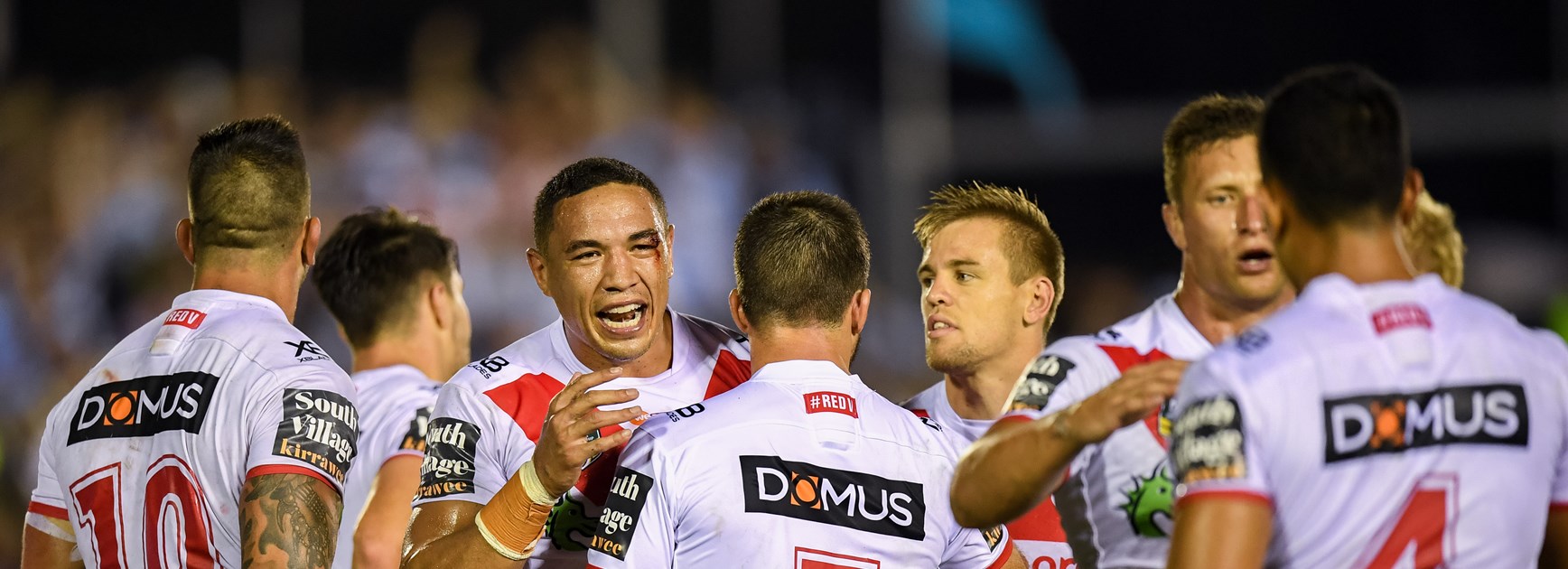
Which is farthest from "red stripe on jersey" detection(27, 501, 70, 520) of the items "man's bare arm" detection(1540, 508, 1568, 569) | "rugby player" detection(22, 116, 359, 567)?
"man's bare arm" detection(1540, 508, 1568, 569)

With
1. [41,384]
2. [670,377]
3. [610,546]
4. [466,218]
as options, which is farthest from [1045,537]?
[41,384]

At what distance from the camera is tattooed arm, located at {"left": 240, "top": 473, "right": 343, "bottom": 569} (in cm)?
411

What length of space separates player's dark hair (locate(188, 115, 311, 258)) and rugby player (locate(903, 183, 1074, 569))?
213 centimetres

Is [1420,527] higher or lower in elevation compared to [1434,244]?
lower

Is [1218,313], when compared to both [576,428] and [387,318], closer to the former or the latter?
[576,428]

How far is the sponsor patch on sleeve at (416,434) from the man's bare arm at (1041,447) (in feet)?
8.43

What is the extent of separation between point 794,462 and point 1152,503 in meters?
1.09

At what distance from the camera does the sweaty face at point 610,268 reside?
15.7ft

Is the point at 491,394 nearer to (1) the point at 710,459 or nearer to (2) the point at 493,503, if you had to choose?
(2) the point at 493,503

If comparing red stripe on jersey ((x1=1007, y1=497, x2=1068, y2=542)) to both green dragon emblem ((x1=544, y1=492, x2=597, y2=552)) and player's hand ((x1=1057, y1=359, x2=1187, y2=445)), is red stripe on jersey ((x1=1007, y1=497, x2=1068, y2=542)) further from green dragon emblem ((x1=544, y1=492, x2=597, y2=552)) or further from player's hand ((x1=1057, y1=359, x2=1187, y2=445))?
player's hand ((x1=1057, y1=359, x2=1187, y2=445))

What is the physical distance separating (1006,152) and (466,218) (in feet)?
18.1

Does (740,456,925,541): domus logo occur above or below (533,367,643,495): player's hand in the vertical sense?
below

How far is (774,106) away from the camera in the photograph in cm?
1521

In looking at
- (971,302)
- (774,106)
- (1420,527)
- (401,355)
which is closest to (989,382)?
(971,302)
